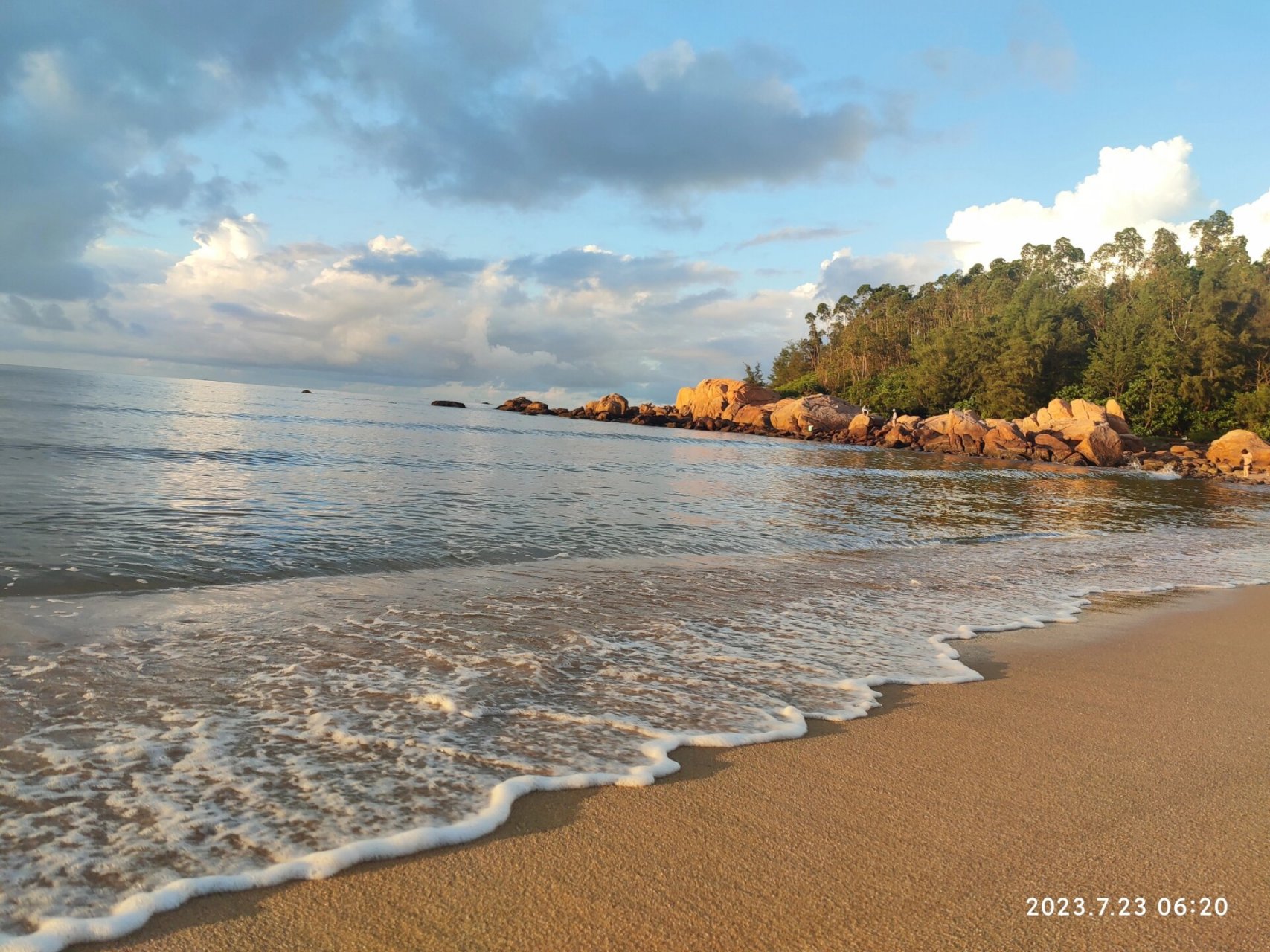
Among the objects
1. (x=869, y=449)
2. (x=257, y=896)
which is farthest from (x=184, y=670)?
(x=869, y=449)

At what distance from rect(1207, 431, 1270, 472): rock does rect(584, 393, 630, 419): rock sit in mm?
60860

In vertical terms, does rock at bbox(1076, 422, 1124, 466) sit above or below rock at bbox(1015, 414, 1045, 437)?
below

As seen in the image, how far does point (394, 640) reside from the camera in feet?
18.3

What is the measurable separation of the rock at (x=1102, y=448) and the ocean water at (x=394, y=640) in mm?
34036

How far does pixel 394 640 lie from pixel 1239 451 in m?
54.3

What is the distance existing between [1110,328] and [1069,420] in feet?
79.3

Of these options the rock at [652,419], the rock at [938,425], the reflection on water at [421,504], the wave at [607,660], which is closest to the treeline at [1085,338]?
the rock at [938,425]

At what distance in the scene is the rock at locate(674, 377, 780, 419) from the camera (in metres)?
85.4

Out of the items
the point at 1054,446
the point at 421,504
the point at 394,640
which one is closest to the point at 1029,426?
the point at 1054,446

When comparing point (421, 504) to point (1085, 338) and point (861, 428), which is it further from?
point (1085, 338)

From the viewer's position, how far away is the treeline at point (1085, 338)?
6150 centimetres

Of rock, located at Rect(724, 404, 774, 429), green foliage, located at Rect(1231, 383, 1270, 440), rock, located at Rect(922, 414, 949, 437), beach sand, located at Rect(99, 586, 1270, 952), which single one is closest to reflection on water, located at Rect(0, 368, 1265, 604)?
beach sand, located at Rect(99, 586, 1270, 952)

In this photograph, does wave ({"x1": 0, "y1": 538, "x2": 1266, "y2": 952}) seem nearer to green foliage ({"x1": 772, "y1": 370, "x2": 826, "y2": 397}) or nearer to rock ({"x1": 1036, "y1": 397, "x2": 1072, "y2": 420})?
rock ({"x1": 1036, "y1": 397, "x2": 1072, "y2": 420})

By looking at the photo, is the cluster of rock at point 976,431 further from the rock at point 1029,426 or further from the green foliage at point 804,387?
the green foliage at point 804,387
